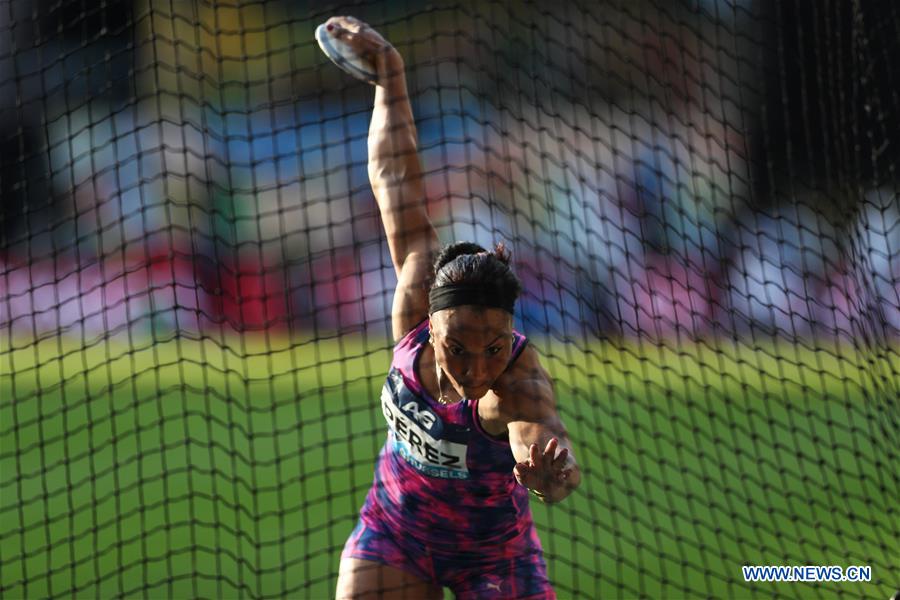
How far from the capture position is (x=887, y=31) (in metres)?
7.32

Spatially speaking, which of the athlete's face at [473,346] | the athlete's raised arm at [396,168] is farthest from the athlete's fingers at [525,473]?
the athlete's raised arm at [396,168]

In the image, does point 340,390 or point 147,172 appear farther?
point 147,172

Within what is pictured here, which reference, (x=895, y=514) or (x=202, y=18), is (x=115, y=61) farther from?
(x=895, y=514)

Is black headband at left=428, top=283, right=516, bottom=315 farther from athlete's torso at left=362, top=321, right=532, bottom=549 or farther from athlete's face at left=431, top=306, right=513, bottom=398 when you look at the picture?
athlete's torso at left=362, top=321, right=532, bottom=549

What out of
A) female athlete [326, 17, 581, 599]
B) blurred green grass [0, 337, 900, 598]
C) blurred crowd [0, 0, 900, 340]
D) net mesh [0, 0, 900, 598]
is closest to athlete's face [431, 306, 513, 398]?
female athlete [326, 17, 581, 599]

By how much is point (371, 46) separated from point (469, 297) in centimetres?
157

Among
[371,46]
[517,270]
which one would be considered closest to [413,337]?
[371,46]

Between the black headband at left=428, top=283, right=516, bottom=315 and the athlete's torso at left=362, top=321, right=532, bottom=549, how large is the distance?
282 millimetres

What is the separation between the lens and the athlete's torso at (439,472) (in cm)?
391

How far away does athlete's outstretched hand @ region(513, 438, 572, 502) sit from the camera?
10.4ft

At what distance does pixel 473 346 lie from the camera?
3615mm

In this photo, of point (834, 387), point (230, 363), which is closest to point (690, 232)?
point (834, 387)

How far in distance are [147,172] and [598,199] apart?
17.4ft

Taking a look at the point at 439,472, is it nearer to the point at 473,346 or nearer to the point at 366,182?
the point at 473,346
